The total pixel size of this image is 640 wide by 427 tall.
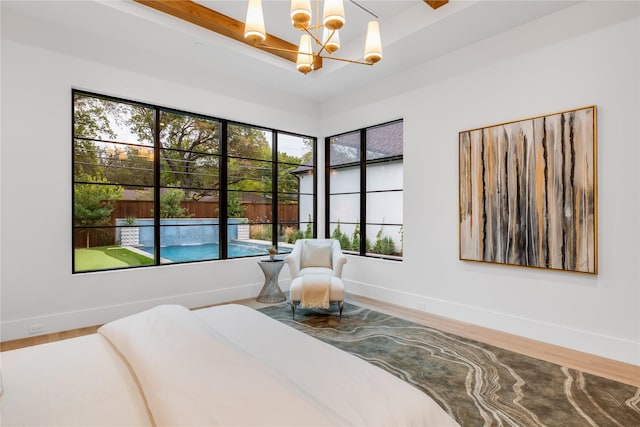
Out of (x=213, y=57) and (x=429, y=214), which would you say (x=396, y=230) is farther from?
(x=213, y=57)

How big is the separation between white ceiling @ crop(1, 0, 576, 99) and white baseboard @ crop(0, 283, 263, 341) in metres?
2.81

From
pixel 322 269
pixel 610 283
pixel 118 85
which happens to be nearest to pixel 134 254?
pixel 118 85

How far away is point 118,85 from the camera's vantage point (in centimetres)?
375

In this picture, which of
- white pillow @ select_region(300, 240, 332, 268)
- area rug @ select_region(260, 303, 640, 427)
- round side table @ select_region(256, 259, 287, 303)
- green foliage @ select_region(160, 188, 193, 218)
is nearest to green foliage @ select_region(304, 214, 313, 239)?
white pillow @ select_region(300, 240, 332, 268)

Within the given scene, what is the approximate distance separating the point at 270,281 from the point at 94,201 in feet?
7.73

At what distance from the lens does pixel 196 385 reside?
1.20 m

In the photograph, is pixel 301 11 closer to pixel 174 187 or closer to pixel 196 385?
pixel 196 385

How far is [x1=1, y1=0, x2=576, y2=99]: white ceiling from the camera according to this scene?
3146mm

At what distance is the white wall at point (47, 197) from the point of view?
3.17 meters

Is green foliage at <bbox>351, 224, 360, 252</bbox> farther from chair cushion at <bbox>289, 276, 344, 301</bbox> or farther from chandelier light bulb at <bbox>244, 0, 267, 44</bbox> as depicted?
chandelier light bulb at <bbox>244, 0, 267, 44</bbox>

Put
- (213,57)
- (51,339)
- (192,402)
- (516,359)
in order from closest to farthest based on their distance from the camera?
(192,402), (516,359), (51,339), (213,57)

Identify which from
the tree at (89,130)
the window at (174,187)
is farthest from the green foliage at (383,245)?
the tree at (89,130)

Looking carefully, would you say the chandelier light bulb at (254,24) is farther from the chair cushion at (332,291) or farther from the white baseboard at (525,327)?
the white baseboard at (525,327)

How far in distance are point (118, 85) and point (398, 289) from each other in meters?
4.32
